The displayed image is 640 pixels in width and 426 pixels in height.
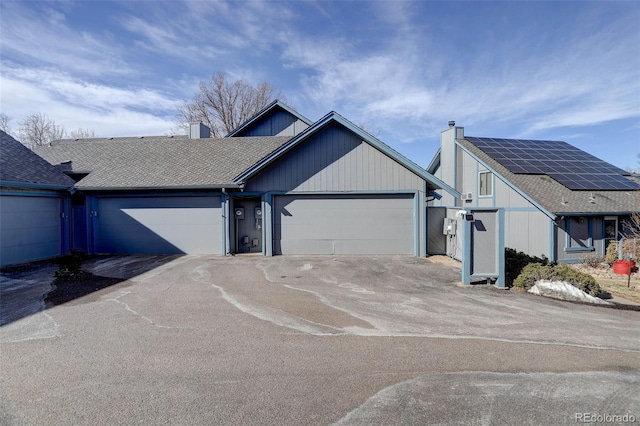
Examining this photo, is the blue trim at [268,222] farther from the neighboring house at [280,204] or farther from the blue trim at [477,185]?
the blue trim at [477,185]

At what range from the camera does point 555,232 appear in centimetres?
1277

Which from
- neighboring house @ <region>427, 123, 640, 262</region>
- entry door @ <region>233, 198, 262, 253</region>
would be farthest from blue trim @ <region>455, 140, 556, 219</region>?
entry door @ <region>233, 198, 262, 253</region>

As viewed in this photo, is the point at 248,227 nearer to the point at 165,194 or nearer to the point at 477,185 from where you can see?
the point at 165,194

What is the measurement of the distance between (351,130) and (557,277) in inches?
318

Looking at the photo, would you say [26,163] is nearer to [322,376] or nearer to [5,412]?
[5,412]

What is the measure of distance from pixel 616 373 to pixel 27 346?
7.88 metres

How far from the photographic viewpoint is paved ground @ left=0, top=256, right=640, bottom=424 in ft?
11.1

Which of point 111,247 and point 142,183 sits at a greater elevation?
point 142,183

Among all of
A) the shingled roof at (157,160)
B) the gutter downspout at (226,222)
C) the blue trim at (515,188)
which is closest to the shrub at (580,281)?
the blue trim at (515,188)

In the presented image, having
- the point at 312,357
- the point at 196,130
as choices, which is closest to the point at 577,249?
the point at 312,357

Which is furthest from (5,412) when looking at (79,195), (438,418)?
(79,195)

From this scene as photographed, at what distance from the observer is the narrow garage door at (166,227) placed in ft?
44.2

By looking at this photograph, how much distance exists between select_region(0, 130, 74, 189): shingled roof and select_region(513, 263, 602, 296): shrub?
15.5 meters

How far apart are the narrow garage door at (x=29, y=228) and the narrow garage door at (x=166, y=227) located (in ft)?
4.69
